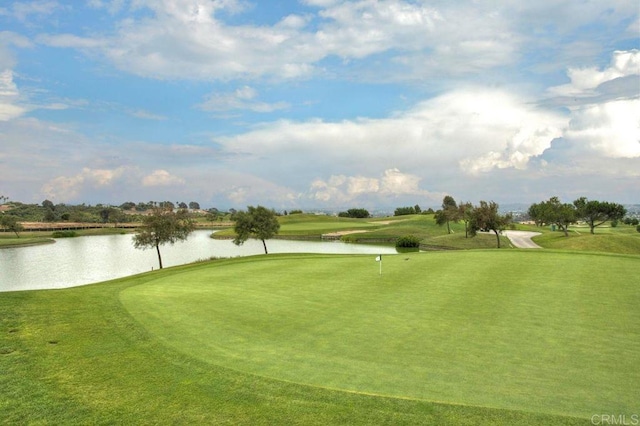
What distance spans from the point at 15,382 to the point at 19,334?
3107 mm

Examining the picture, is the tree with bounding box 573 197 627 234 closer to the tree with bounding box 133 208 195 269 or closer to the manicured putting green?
the manicured putting green

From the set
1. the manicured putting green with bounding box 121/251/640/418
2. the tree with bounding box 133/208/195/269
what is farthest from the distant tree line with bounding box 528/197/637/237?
the tree with bounding box 133/208/195/269

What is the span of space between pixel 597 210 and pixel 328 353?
246 feet

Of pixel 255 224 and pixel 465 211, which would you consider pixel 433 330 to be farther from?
pixel 465 211

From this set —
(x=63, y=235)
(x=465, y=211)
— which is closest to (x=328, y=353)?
(x=465, y=211)

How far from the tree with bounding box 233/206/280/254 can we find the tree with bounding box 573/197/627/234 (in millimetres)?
52031

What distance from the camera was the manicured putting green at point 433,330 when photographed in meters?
7.38

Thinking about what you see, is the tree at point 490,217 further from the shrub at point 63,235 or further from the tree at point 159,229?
the shrub at point 63,235

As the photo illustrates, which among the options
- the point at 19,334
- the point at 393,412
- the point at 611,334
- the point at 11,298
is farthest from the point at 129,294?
the point at 611,334

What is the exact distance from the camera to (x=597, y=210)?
67.9 m

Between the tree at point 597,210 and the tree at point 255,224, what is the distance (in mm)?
52031

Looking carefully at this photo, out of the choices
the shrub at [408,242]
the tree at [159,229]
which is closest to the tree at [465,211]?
the shrub at [408,242]

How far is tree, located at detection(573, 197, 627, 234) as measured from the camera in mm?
66875

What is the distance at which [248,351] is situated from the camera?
8961 mm
